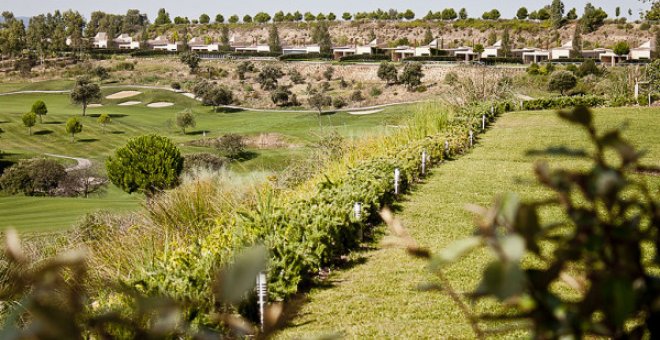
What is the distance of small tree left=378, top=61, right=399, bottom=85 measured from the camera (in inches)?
2392

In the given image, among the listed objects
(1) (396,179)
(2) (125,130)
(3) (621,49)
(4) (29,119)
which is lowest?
(2) (125,130)

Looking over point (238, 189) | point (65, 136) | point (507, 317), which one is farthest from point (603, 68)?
point (507, 317)

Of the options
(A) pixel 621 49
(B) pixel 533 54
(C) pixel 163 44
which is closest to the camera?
(A) pixel 621 49

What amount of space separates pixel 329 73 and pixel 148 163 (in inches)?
1878

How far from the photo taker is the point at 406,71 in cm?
5803

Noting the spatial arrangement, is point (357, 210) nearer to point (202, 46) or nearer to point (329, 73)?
point (329, 73)

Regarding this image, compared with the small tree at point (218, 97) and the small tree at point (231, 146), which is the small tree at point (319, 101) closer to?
the small tree at point (218, 97)

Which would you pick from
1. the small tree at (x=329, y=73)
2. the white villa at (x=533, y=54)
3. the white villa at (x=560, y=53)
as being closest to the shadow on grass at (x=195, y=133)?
the small tree at (x=329, y=73)

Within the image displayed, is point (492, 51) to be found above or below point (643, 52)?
above

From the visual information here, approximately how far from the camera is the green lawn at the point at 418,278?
5133mm

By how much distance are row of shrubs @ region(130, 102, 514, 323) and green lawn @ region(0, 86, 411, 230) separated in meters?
11.9

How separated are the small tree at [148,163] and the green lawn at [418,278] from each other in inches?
401

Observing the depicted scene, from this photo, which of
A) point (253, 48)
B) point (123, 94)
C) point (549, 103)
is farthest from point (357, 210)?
point (253, 48)

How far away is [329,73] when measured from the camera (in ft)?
221
